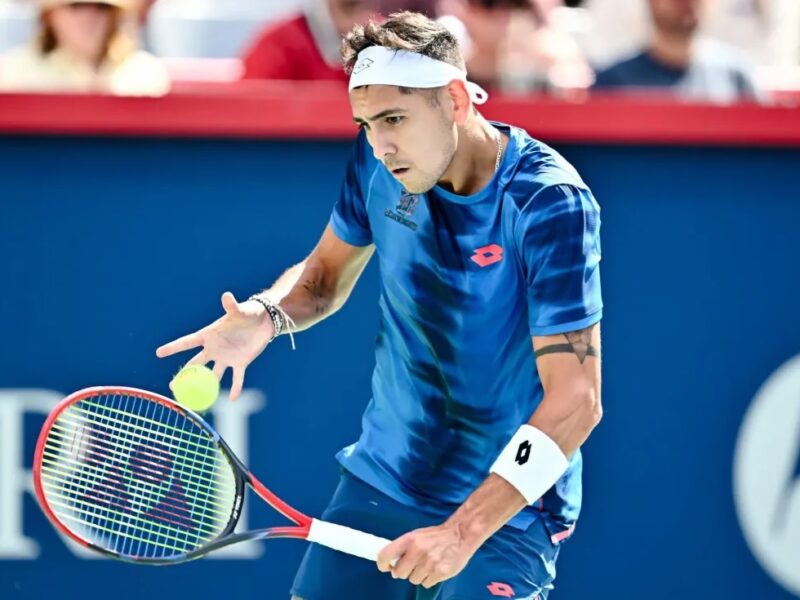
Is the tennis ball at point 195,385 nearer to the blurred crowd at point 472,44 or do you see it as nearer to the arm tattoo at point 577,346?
the arm tattoo at point 577,346

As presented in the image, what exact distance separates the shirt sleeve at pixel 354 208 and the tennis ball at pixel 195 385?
1.82 ft

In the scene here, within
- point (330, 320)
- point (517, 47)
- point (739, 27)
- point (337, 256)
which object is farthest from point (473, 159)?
point (739, 27)

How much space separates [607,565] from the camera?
5.06 meters

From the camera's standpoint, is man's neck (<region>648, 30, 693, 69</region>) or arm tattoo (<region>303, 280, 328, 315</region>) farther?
man's neck (<region>648, 30, 693, 69</region>)

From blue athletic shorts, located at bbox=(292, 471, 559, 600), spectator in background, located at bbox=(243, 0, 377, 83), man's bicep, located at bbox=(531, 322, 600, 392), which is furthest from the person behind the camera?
spectator in background, located at bbox=(243, 0, 377, 83)

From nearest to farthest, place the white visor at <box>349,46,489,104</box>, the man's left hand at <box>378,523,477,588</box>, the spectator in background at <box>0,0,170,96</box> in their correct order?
the man's left hand at <box>378,523,477,588</box> → the white visor at <box>349,46,489,104</box> → the spectator in background at <box>0,0,170,96</box>

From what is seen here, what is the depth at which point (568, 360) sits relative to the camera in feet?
10.6

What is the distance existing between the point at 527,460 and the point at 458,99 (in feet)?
2.61

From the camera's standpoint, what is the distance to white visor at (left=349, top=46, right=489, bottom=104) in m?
3.33

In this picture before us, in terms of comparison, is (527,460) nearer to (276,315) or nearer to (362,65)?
(276,315)

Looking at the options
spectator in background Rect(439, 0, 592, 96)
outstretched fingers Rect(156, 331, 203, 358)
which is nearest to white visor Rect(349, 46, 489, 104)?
outstretched fingers Rect(156, 331, 203, 358)

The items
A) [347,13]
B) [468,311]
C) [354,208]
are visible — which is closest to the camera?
[468,311]

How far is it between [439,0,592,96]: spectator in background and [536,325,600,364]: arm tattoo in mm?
2189

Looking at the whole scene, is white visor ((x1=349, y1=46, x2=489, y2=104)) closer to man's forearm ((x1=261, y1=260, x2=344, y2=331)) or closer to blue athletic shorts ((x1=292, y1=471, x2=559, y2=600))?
man's forearm ((x1=261, y1=260, x2=344, y2=331))
